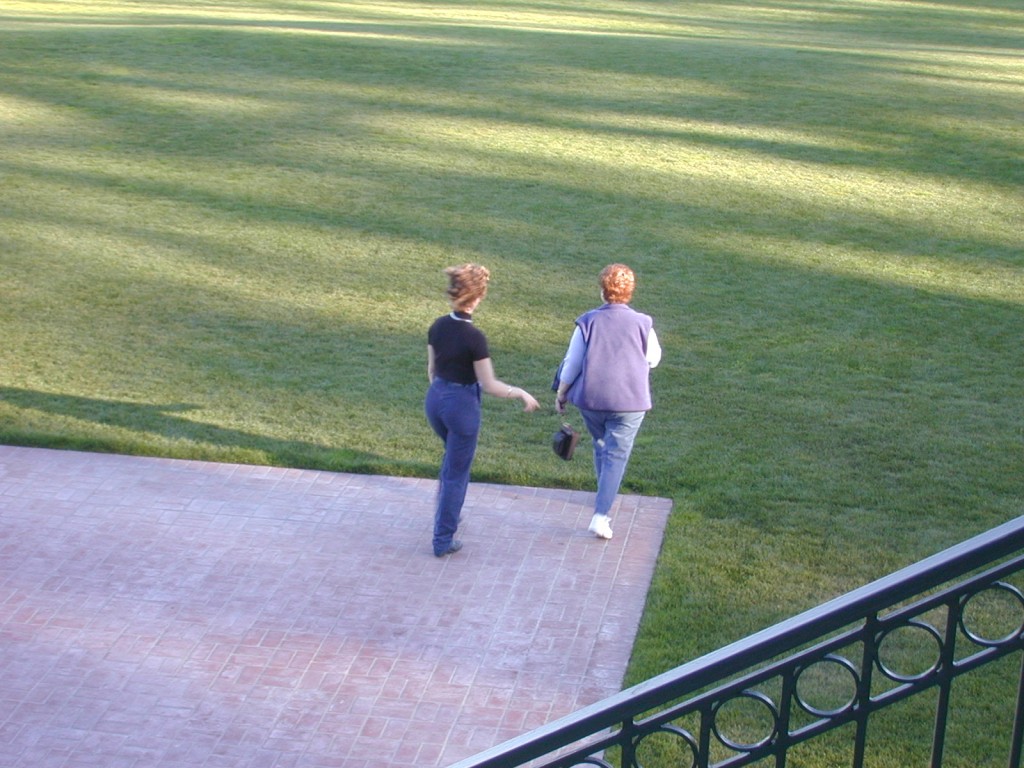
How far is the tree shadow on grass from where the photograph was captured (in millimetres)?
8453

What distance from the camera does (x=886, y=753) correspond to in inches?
218

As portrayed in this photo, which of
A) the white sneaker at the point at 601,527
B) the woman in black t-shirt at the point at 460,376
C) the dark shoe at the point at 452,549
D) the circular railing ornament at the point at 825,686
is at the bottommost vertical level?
the dark shoe at the point at 452,549

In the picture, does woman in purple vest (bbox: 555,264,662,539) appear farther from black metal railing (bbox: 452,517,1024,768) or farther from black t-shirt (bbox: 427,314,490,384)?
black metal railing (bbox: 452,517,1024,768)

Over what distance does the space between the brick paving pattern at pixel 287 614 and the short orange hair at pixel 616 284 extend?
4.57 feet

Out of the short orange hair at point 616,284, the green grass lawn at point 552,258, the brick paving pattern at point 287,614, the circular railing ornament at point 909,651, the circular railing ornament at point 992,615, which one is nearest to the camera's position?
the brick paving pattern at point 287,614

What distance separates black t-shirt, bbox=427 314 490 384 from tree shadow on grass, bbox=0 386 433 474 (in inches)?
63.6

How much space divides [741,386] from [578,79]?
1132cm

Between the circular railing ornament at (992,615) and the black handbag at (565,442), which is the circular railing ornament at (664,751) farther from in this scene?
the black handbag at (565,442)

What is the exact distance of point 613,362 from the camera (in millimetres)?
7066

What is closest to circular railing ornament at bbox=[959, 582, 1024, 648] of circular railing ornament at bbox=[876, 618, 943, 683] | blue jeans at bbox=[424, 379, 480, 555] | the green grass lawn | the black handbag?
circular railing ornament at bbox=[876, 618, 943, 683]

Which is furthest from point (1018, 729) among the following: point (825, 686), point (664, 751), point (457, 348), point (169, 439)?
point (169, 439)

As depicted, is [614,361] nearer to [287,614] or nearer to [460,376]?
[460,376]

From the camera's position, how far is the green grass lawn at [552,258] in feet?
27.3

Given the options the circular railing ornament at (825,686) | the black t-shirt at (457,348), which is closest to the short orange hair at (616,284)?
the black t-shirt at (457,348)
